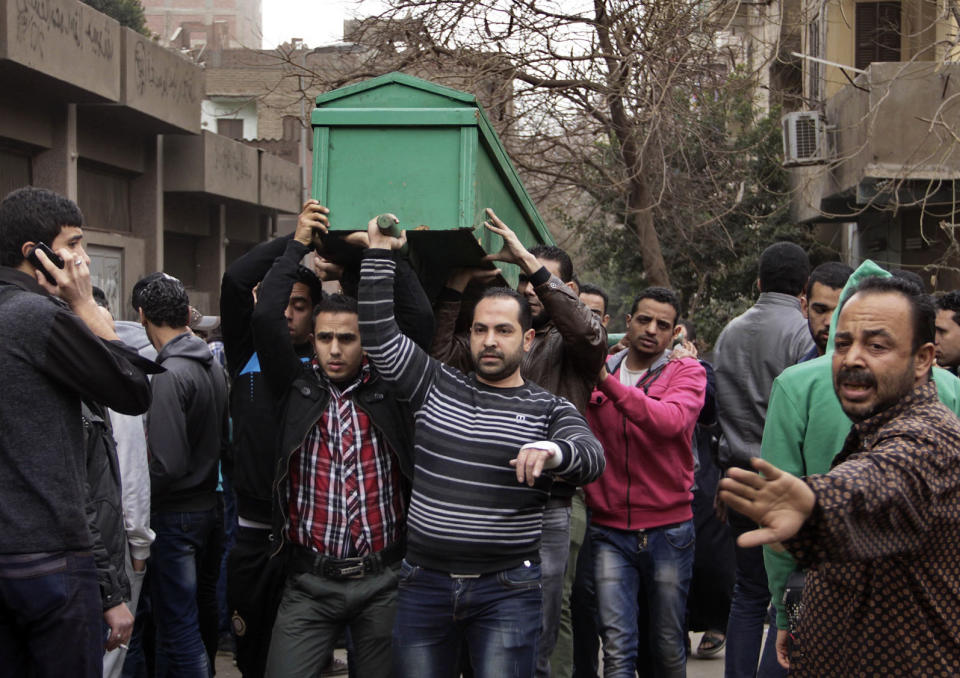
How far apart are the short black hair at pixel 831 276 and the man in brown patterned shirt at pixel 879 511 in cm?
202

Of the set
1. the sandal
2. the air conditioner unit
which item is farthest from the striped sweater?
the air conditioner unit

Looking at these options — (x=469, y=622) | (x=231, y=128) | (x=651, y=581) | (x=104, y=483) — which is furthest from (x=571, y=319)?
(x=231, y=128)

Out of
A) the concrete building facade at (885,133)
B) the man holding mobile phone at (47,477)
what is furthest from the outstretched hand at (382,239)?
the concrete building facade at (885,133)

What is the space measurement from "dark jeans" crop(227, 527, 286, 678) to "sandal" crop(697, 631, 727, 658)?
3.30 metres

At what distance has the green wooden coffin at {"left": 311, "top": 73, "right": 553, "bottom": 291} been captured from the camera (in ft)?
12.5

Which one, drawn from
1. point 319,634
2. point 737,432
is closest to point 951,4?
point 737,432

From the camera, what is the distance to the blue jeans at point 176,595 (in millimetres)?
4934

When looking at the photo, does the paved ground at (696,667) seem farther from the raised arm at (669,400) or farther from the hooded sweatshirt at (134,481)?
the raised arm at (669,400)

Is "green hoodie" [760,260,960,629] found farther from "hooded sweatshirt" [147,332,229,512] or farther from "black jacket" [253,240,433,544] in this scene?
"hooded sweatshirt" [147,332,229,512]

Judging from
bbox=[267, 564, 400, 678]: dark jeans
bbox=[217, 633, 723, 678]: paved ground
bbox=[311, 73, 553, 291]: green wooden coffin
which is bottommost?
bbox=[217, 633, 723, 678]: paved ground

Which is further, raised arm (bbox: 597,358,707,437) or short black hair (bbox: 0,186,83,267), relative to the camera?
raised arm (bbox: 597,358,707,437)

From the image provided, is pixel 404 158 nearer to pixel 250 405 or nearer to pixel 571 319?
pixel 571 319

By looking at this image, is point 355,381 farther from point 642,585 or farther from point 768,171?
point 768,171

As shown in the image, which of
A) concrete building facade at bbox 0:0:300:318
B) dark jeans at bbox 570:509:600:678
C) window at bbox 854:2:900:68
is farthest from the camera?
window at bbox 854:2:900:68
